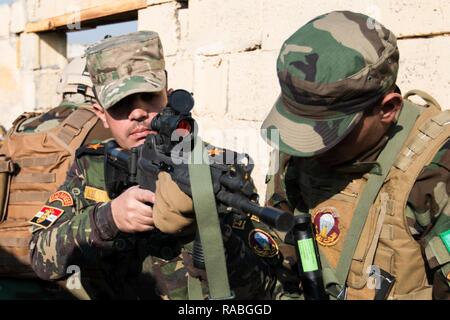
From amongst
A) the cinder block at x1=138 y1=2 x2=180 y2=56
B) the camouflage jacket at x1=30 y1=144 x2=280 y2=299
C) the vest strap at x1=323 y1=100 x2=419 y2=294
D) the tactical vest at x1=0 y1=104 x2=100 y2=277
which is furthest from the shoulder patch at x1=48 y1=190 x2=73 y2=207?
the cinder block at x1=138 y1=2 x2=180 y2=56

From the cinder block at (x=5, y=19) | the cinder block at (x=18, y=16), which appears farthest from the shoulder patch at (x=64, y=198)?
the cinder block at (x=5, y=19)

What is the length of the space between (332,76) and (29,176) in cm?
202

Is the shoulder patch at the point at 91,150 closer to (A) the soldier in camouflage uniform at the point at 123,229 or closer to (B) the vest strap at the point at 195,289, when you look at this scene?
(A) the soldier in camouflage uniform at the point at 123,229

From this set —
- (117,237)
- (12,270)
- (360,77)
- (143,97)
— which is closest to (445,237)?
(360,77)

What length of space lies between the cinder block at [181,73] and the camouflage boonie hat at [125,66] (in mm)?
1622

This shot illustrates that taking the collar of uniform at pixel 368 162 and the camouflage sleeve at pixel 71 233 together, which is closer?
the collar of uniform at pixel 368 162

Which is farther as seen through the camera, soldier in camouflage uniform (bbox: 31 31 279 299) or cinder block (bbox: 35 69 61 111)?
cinder block (bbox: 35 69 61 111)

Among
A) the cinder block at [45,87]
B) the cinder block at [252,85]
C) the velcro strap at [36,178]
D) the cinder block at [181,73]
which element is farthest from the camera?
the cinder block at [45,87]

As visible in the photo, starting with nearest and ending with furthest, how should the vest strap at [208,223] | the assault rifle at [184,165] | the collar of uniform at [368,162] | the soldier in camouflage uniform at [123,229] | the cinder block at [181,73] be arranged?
1. the assault rifle at [184,165]
2. the vest strap at [208,223]
3. the collar of uniform at [368,162]
4. the soldier in camouflage uniform at [123,229]
5. the cinder block at [181,73]

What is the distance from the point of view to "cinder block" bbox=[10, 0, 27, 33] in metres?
6.52

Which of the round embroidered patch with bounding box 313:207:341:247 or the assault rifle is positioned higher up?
the assault rifle

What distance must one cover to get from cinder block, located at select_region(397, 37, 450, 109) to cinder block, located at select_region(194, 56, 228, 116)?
133 cm

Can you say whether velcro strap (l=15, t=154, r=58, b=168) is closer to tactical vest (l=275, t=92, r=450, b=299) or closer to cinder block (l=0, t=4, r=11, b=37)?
tactical vest (l=275, t=92, r=450, b=299)

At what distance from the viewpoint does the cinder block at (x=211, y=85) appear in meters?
3.85
